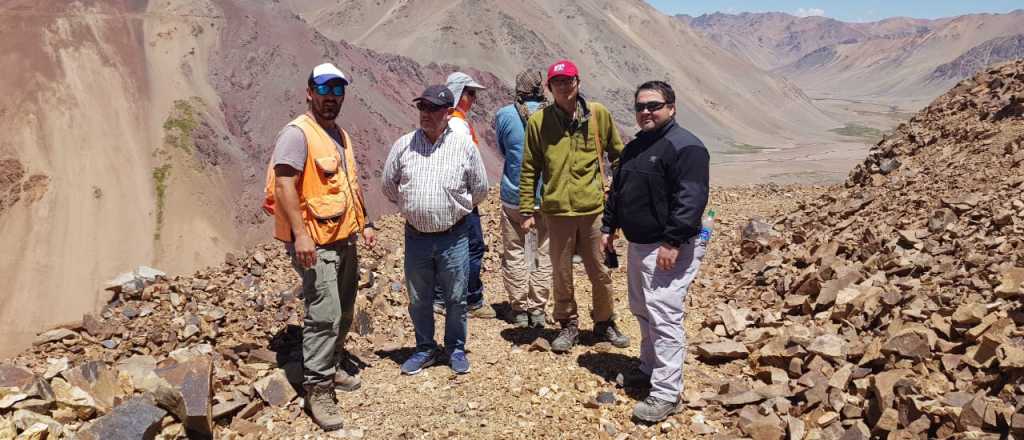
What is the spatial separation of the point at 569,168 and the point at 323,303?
1.64 meters

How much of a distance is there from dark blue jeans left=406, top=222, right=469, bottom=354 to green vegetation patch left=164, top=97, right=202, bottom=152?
72.6ft

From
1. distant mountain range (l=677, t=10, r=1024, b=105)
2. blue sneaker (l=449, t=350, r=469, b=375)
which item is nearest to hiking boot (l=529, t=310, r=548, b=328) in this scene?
blue sneaker (l=449, t=350, r=469, b=375)

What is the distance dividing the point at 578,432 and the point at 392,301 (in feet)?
8.97

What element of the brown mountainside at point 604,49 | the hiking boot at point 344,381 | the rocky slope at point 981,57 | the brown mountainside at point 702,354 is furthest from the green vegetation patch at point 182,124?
the rocky slope at point 981,57

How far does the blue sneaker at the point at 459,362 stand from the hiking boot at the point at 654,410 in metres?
1.17

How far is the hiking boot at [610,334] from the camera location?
15.2 ft

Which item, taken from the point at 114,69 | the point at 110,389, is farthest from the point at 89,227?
the point at 110,389

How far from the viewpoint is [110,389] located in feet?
11.6

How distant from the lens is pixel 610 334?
4.66 meters

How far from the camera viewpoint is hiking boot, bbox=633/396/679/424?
11.8 ft

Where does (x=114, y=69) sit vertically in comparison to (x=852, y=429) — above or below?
above

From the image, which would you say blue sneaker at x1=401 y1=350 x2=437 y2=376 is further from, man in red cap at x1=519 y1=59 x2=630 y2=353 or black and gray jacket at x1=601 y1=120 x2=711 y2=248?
black and gray jacket at x1=601 y1=120 x2=711 y2=248

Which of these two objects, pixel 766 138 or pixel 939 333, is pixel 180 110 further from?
pixel 766 138

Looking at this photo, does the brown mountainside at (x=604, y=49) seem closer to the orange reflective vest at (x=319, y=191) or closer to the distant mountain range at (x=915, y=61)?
the orange reflective vest at (x=319, y=191)
